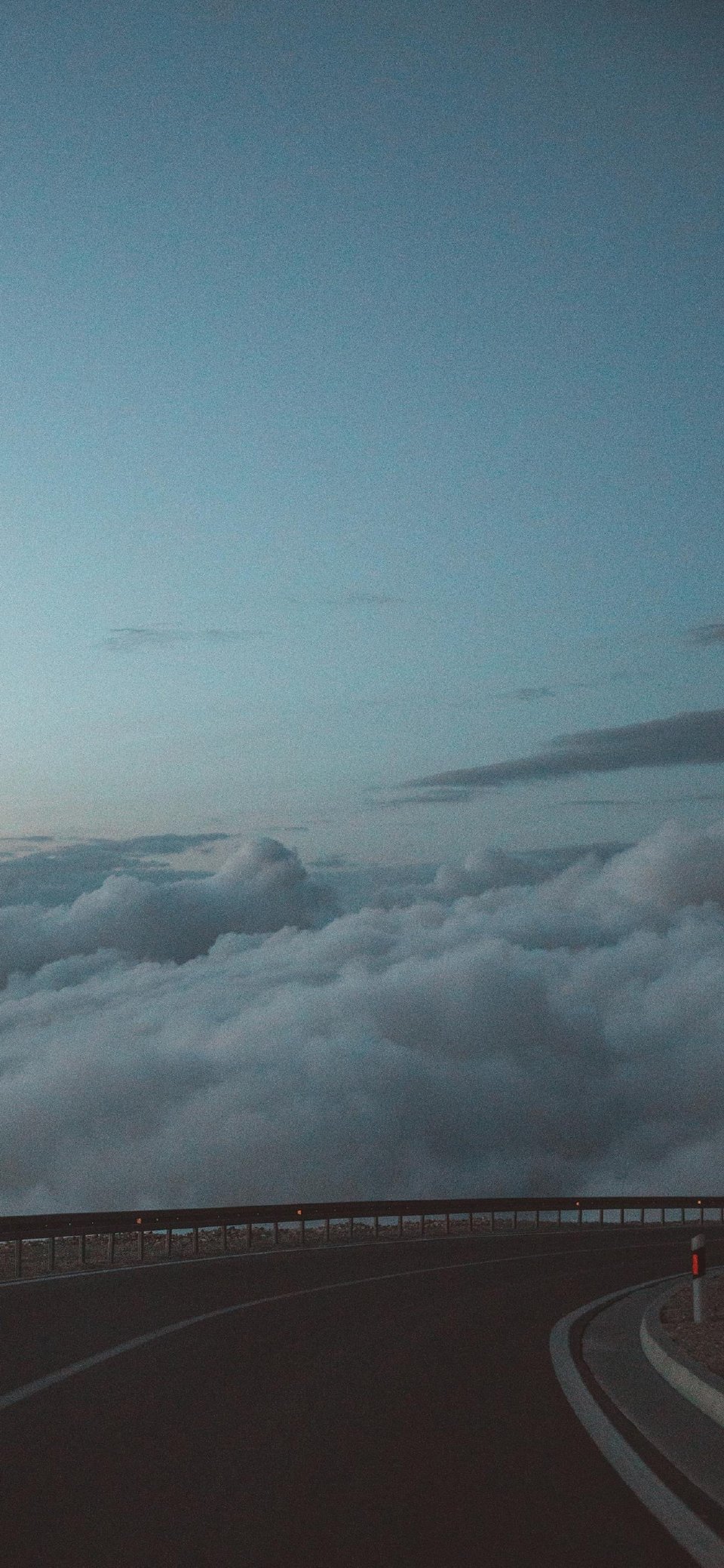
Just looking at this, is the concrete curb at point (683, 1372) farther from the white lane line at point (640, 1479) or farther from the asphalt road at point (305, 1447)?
the asphalt road at point (305, 1447)

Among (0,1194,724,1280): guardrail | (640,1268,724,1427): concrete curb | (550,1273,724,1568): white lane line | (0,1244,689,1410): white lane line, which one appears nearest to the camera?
(550,1273,724,1568): white lane line

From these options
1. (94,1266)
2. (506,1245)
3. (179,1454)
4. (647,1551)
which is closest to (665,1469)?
(647,1551)

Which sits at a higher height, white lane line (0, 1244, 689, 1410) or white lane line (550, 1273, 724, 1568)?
white lane line (550, 1273, 724, 1568)

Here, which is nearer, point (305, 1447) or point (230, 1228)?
point (305, 1447)

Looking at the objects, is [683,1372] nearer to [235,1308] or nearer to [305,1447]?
[305,1447]

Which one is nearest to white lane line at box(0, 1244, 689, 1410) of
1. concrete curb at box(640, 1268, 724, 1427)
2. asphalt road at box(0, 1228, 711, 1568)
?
asphalt road at box(0, 1228, 711, 1568)

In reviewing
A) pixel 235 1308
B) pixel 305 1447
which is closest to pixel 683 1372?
pixel 305 1447

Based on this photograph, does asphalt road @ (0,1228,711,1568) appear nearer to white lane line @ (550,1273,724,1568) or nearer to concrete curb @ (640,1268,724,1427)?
white lane line @ (550,1273,724,1568)

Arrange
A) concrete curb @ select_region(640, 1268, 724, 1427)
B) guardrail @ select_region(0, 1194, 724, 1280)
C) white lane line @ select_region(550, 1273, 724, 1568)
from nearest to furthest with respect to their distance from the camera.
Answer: white lane line @ select_region(550, 1273, 724, 1568) → concrete curb @ select_region(640, 1268, 724, 1427) → guardrail @ select_region(0, 1194, 724, 1280)
